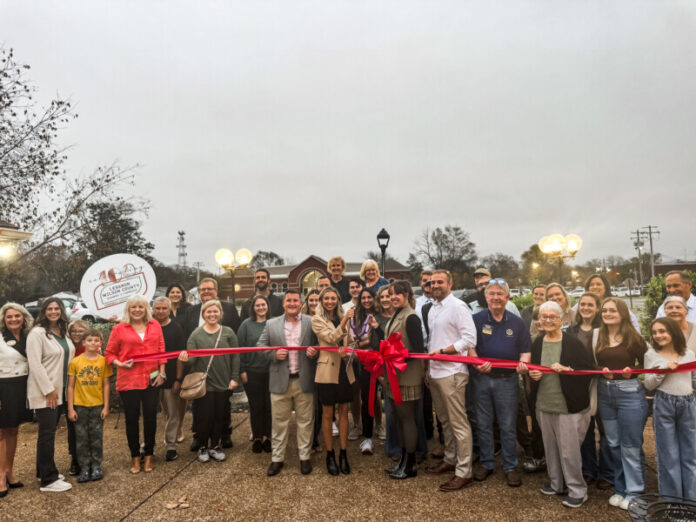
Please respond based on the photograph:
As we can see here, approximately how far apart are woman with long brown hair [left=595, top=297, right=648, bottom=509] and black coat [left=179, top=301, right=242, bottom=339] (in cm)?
479

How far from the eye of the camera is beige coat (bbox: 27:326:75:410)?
4.34 m

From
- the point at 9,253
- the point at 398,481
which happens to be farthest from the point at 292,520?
the point at 9,253

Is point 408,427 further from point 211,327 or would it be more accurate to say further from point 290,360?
point 211,327

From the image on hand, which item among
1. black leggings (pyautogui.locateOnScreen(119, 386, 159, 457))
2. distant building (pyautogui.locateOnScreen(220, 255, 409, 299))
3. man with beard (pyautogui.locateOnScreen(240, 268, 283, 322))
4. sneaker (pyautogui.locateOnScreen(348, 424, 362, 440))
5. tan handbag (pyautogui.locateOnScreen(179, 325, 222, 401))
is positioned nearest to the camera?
black leggings (pyautogui.locateOnScreen(119, 386, 159, 457))

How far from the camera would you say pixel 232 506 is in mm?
4004

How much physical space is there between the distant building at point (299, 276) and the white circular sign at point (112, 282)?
50506mm

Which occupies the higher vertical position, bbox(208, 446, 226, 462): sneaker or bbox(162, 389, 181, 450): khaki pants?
bbox(162, 389, 181, 450): khaki pants

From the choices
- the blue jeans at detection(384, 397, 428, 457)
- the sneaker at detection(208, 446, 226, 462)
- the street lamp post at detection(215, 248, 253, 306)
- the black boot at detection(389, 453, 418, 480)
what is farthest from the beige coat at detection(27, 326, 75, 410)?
the street lamp post at detection(215, 248, 253, 306)

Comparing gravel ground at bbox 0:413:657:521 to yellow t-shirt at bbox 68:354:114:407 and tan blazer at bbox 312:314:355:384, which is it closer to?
yellow t-shirt at bbox 68:354:114:407

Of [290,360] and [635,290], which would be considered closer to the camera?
[290,360]

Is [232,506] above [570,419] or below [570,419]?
below

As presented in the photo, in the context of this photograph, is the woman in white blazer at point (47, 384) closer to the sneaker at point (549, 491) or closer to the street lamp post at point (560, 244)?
the sneaker at point (549, 491)

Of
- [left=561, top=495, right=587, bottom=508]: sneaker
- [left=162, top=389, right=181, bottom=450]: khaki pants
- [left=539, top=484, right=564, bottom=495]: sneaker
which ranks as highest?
[left=162, top=389, right=181, bottom=450]: khaki pants

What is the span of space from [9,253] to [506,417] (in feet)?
31.2
